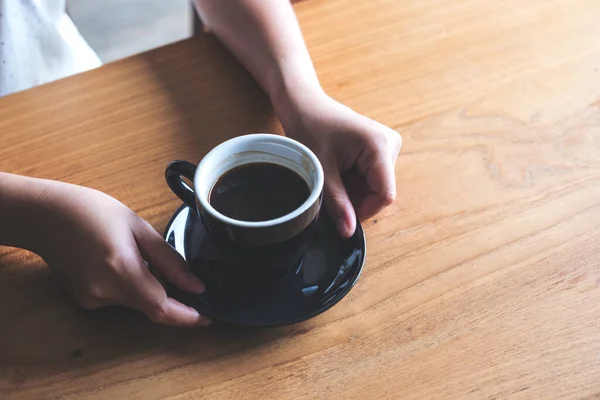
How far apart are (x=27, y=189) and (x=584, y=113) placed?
589 millimetres

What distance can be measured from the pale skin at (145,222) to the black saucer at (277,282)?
0.01 m

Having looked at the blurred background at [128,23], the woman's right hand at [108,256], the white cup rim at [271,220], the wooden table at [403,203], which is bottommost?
the blurred background at [128,23]

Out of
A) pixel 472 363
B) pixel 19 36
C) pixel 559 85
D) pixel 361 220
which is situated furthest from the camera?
pixel 19 36

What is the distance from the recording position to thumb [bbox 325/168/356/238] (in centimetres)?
51

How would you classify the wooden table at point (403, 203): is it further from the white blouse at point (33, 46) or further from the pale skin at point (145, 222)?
the white blouse at point (33, 46)

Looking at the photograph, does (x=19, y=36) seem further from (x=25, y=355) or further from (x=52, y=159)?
(x=25, y=355)

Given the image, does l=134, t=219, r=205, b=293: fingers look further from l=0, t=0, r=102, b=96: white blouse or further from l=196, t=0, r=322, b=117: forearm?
l=0, t=0, r=102, b=96: white blouse

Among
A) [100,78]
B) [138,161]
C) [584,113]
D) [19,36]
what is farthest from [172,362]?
[19,36]

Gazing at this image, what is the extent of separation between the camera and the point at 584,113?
2.06 ft

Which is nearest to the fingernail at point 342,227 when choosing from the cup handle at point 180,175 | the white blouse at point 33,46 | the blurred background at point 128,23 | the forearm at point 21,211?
the cup handle at point 180,175

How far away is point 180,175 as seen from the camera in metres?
0.48

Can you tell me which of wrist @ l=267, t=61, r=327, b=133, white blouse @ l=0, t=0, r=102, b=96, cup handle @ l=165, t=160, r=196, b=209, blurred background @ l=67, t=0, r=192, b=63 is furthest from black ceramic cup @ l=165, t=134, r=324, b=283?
blurred background @ l=67, t=0, r=192, b=63

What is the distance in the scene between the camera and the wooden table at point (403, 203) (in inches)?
17.7

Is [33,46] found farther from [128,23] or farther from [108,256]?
[128,23]
